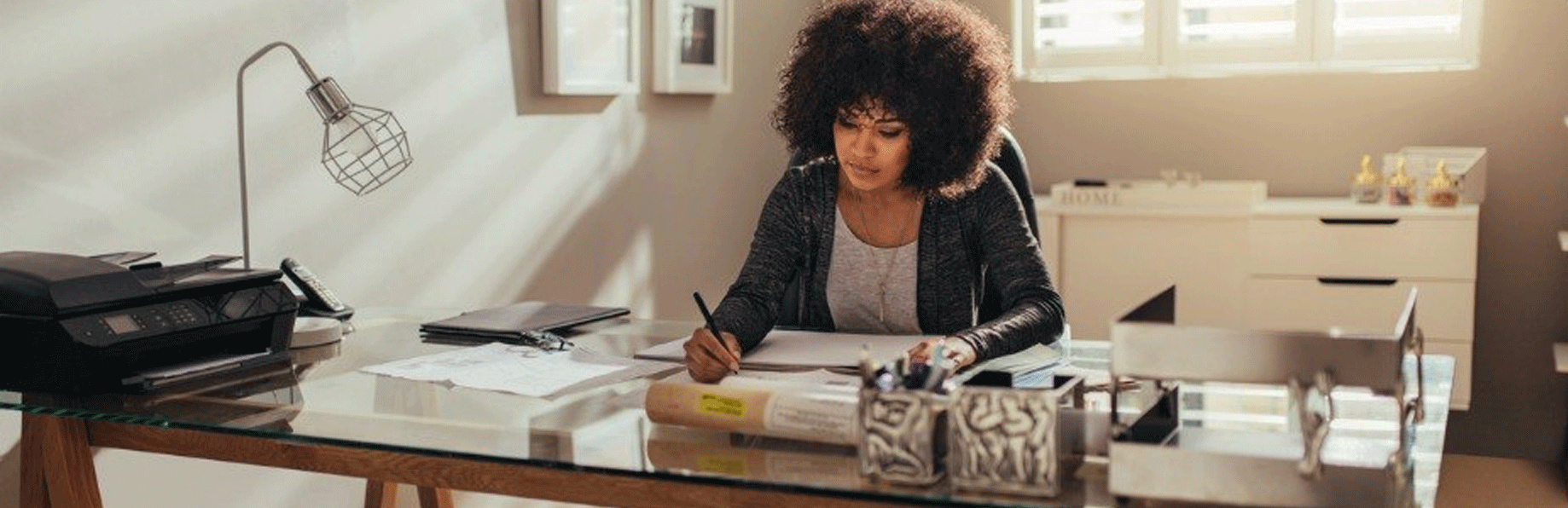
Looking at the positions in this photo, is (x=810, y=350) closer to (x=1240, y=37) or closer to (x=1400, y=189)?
(x=1400, y=189)

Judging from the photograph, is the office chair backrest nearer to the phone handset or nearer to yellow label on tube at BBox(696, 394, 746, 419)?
the phone handset

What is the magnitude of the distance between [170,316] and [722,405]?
2.65ft

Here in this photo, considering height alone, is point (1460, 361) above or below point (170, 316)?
below

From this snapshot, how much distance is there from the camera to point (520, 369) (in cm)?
207

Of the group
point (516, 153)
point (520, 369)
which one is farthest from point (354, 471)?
point (516, 153)

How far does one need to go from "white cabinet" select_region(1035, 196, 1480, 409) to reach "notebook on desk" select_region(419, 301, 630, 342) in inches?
88.2

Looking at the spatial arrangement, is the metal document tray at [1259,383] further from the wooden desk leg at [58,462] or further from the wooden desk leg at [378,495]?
the wooden desk leg at [378,495]

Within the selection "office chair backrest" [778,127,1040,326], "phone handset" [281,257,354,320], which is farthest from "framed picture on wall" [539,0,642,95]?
"phone handset" [281,257,354,320]

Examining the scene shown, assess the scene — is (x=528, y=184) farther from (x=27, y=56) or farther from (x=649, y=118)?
(x=27, y=56)

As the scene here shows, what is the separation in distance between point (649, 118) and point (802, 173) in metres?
1.56

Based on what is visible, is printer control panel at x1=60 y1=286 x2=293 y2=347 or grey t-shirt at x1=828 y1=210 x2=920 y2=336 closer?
printer control panel at x1=60 y1=286 x2=293 y2=347

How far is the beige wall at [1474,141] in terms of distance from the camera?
15.3 ft

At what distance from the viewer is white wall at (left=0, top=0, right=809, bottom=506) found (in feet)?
7.90

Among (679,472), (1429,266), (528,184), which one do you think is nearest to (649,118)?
(528,184)
